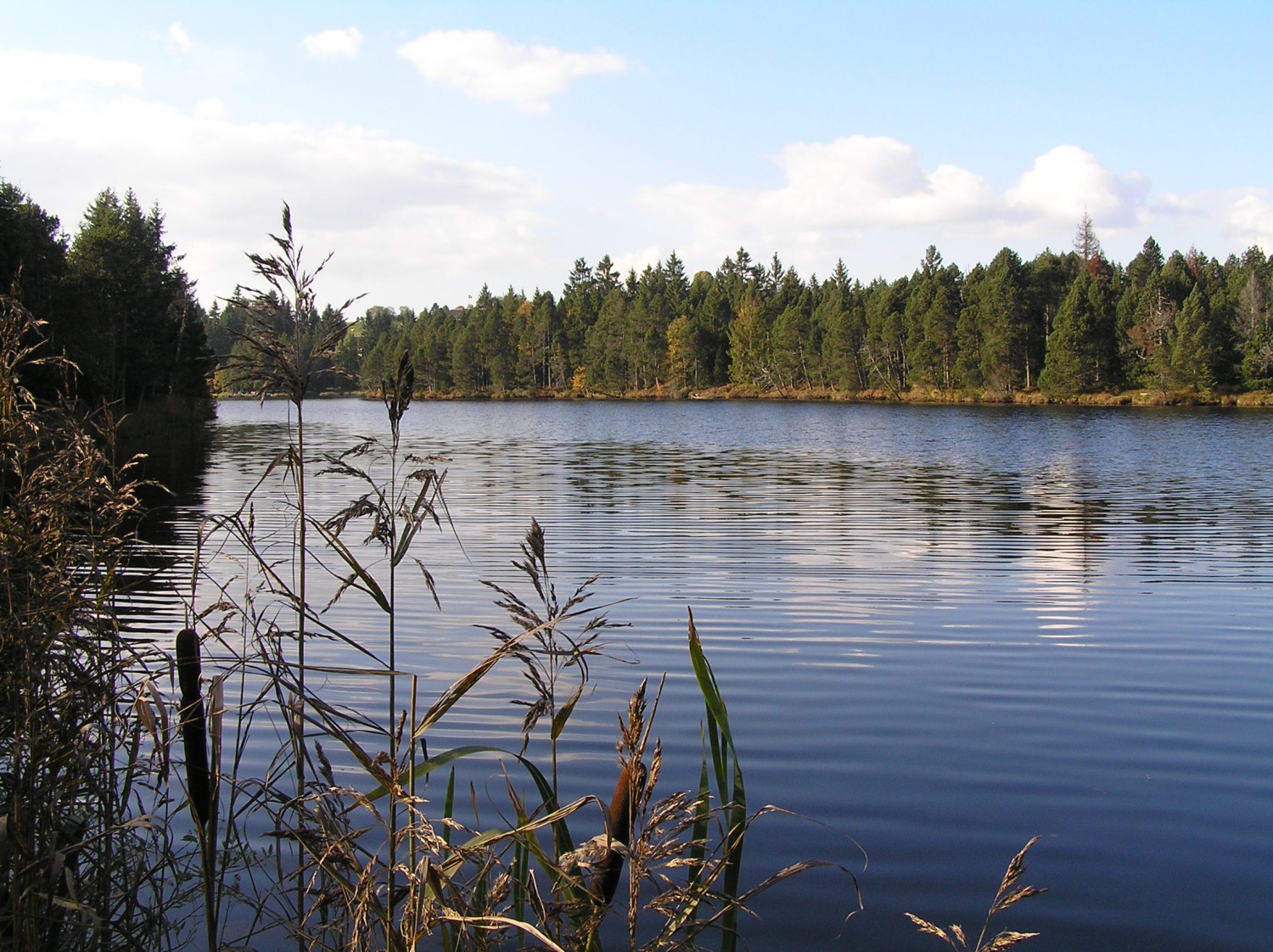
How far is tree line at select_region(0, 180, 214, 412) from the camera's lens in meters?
28.6

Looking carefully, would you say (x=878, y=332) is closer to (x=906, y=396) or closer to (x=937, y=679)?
(x=906, y=396)

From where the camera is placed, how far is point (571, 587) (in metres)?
12.4

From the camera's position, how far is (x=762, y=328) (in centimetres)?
11875

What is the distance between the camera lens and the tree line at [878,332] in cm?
8756

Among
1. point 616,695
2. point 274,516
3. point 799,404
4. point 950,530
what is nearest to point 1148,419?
point 799,404

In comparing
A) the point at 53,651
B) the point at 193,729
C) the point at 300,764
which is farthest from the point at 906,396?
the point at 193,729

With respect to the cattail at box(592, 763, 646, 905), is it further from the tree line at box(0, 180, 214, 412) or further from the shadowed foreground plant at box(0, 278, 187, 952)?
the tree line at box(0, 180, 214, 412)

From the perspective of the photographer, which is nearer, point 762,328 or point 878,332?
point 878,332

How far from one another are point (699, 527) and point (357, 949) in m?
16.4

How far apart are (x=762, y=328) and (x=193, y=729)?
119 meters

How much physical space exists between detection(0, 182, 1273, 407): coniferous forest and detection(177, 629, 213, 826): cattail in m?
28.6

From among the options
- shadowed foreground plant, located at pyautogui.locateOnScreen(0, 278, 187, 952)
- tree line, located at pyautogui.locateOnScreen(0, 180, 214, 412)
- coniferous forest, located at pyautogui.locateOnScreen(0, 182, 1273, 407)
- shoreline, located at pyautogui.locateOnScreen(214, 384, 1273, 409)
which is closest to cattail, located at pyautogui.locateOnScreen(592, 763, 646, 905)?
shadowed foreground plant, located at pyautogui.locateOnScreen(0, 278, 187, 952)

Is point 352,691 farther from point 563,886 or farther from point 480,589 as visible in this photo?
point 563,886

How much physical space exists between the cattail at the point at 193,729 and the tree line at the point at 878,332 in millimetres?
59513
